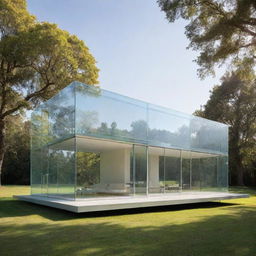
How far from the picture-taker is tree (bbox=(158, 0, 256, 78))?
33.8ft

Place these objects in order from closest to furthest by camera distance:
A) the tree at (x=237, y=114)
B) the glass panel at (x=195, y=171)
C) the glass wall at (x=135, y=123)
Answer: the glass wall at (x=135, y=123) < the glass panel at (x=195, y=171) < the tree at (x=237, y=114)

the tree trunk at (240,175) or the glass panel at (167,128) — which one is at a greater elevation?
the glass panel at (167,128)

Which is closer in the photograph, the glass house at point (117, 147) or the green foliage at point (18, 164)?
the glass house at point (117, 147)

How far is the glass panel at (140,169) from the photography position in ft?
38.5

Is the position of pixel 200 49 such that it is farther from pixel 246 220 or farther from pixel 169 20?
pixel 246 220

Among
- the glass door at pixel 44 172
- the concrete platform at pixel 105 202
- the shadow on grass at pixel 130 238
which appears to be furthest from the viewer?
the glass door at pixel 44 172

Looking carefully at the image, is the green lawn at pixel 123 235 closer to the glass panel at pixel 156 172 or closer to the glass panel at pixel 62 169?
the glass panel at pixel 62 169

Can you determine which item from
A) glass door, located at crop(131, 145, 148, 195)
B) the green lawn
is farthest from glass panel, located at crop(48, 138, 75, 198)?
glass door, located at crop(131, 145, 148, 195)

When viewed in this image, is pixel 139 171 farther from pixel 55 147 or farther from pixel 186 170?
pixel 186 170

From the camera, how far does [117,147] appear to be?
45.3ft

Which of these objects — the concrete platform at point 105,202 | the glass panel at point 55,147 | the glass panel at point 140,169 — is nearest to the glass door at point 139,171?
the glass panel at point 140,169

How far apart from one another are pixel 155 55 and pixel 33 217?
9.66m

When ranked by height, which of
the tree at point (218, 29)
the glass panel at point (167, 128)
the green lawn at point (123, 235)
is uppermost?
the tree at point (218, 29)

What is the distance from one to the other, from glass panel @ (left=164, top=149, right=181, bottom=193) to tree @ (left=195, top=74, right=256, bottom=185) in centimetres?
1782
